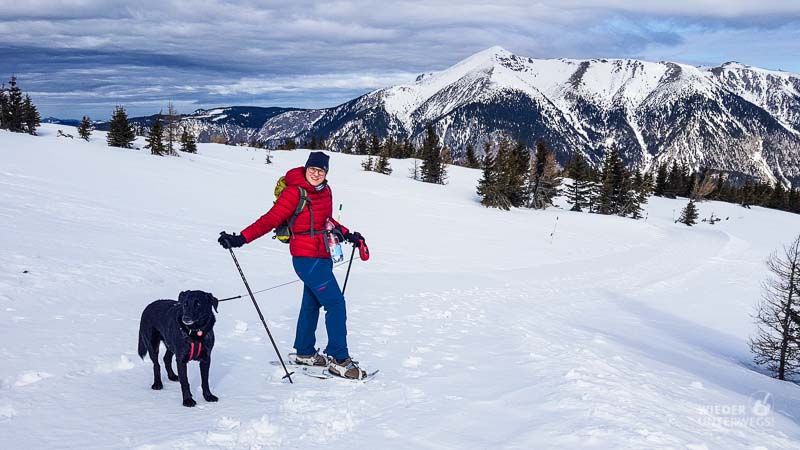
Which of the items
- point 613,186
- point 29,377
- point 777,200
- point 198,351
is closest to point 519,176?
point 613,186

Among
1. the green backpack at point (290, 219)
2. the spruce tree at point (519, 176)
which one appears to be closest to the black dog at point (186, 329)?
the green backpack at point (290, 219)

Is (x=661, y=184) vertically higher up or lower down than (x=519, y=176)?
higher up

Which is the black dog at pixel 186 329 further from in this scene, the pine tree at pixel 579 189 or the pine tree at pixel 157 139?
the pine tree at pixel 579 189

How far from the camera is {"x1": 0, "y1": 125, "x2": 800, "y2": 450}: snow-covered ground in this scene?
16.2 ft

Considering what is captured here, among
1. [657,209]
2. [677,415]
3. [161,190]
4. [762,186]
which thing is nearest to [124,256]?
[677,415]

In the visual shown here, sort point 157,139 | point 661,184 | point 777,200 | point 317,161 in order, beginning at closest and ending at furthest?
point 317,161 → point 157,139 → point 661,184 → point 777,200

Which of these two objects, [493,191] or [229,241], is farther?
[493,191]

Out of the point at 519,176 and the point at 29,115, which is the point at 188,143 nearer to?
the point at 29,115

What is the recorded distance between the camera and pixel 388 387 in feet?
20.7

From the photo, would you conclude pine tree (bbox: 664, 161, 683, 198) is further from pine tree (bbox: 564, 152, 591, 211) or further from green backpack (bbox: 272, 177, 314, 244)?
green backpack (bbox: 272, 177, 314, 244)

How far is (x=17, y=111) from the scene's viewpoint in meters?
61.3

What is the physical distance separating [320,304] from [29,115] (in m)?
71.1

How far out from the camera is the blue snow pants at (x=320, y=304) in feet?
20.6

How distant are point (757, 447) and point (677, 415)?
0.79m
